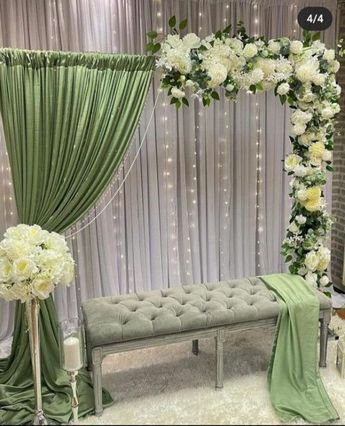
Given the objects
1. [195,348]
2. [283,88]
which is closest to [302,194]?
[283,88]

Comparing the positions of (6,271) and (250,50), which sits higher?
(250,50)

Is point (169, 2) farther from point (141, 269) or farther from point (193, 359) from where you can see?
point (193, 359)

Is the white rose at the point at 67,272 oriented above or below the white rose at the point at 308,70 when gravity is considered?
below

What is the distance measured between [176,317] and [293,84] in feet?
5.56

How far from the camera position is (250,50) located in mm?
2832

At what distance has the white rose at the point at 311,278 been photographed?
321 centimetres

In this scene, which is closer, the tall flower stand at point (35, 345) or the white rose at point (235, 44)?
the tall flower stand at point (35, 345)

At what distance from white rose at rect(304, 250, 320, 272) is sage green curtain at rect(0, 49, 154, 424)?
1.48m

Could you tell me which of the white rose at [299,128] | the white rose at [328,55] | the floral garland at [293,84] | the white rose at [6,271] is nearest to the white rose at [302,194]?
the floral garland at [293,84]

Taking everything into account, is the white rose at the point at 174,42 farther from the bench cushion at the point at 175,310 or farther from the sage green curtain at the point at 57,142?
the bench cushion at the point at 175,310

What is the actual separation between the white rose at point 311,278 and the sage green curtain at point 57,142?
5.11 ft

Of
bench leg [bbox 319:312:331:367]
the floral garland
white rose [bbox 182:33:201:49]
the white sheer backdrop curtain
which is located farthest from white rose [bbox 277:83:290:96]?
bench leg [bbox 319:312:331:367]

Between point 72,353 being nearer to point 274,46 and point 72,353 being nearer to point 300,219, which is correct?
point 300,219

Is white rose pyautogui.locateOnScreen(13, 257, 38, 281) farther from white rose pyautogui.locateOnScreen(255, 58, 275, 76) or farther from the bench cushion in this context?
white rose pyautogui.locateOnScreen(255, 58, 275, 76)
